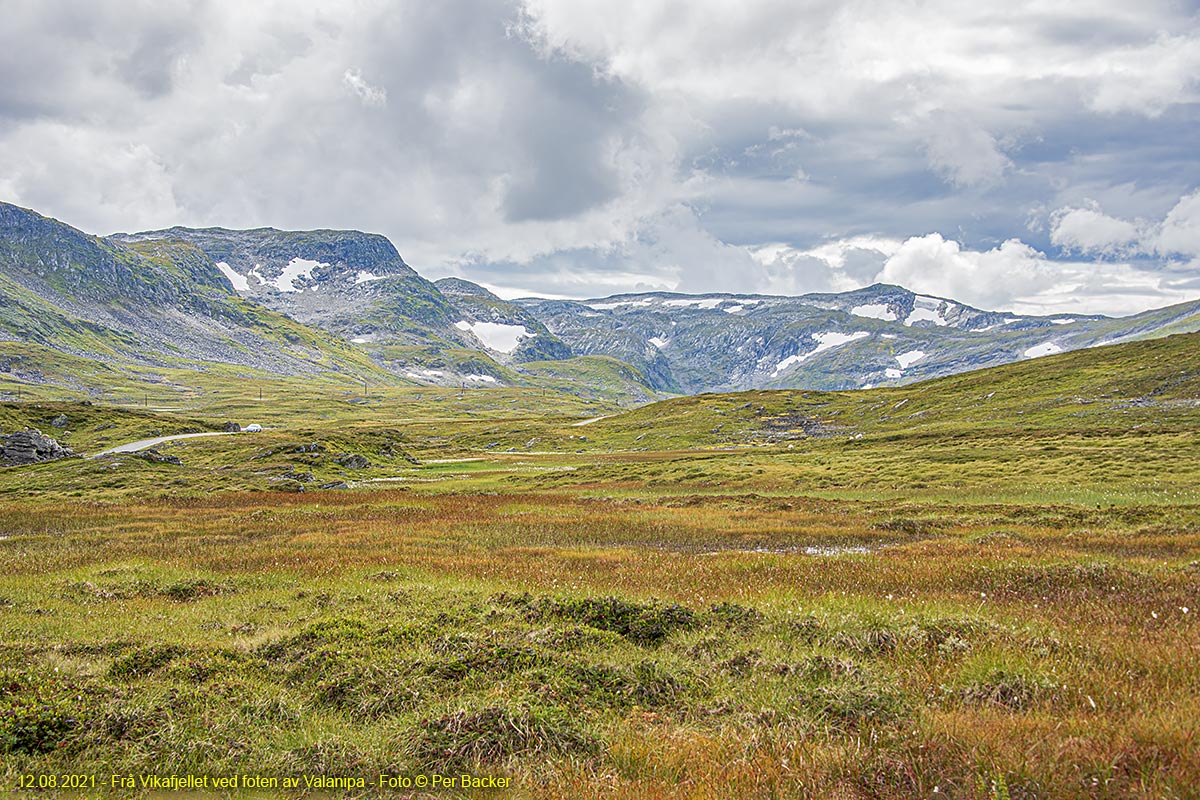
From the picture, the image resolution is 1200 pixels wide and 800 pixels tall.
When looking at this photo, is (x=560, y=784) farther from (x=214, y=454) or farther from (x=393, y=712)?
(x=214, y=454)

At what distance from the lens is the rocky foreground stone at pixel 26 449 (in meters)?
73.7

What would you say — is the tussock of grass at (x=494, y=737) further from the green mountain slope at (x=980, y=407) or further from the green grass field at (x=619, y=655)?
the green mountain slope at (x=980, y=407)

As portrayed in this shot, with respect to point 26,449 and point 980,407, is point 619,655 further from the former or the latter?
point 980,407

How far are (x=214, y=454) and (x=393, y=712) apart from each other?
92902 millimetres

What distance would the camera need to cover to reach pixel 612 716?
8.66 m

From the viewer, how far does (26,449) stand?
7531 centimetres

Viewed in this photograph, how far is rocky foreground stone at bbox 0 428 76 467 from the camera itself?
73.7 m

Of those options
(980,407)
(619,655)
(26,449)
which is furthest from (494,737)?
(980,407)

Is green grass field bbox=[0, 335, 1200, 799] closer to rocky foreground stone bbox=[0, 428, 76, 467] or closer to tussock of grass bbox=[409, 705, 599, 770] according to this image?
tussock of grass bbox=[409, 705, 599, 770]

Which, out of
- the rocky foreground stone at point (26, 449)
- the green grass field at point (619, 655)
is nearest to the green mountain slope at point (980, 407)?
the green grass field at point (619, 655)

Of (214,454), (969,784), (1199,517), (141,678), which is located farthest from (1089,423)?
(214,454)

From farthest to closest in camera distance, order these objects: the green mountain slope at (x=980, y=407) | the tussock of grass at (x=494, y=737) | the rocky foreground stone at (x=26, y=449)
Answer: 1. the green mountain slope at (x=980, y=407)
2. the rocky foreground stone at (x=26, y=449)
3. the tussock of grass at (x=494, y=737)

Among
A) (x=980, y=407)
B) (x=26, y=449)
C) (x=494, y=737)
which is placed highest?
(x=494, y=737)

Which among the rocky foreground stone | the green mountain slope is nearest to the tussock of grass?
the green mountain slope
